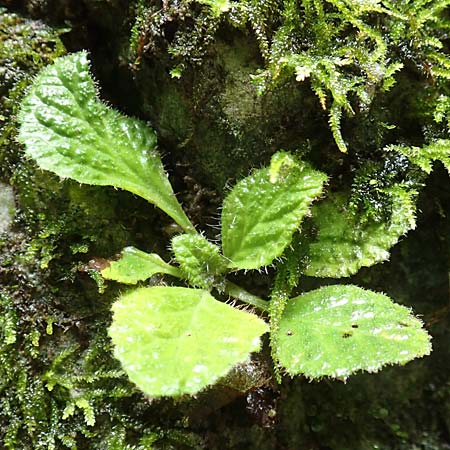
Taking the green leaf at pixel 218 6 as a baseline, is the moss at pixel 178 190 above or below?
below

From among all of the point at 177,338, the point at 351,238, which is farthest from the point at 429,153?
the point at 177,338

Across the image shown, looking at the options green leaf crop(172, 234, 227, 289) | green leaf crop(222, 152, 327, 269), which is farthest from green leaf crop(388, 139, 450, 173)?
green leaf crop(172, 234, 227, 289)

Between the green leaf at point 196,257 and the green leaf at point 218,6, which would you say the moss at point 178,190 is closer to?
the green leaf at point 218,6

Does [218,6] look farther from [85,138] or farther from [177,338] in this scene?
[177,338]

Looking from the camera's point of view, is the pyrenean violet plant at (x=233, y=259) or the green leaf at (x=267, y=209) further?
the green leaf at (x=267, y=209)

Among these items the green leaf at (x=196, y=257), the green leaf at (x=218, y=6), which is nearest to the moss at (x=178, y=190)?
the green leaf at (x=218, y=6)

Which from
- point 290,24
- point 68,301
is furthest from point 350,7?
point 68,301
